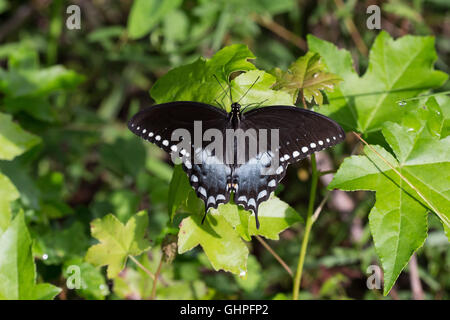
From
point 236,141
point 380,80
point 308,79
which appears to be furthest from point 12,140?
point 380,80

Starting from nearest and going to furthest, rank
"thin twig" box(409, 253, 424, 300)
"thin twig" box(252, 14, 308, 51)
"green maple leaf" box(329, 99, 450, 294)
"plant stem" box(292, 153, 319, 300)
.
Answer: "green maple leaf" box(329, 99, 450, 294), "plant stem" box(292, 153, 319, 300), "thin twig" box(409, 253, 424, 300), "thin twig" box(252, 14, 308, 51)

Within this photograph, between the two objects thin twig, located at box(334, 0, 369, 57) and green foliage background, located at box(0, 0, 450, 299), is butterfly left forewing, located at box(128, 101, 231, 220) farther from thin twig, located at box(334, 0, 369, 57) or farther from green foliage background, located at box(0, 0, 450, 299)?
thin twig, located at box(334, 0, 369, 57)

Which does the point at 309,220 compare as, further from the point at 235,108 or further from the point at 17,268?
the point at 17,268

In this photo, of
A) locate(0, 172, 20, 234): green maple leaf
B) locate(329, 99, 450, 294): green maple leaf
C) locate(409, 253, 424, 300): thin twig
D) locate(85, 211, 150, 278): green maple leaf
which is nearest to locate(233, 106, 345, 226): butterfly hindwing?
locate(329, 99, 450, 294): green maple leaf

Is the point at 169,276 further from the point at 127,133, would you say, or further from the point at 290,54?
the point at 290,54

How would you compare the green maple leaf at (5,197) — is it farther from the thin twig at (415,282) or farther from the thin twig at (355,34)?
the thin twig at (355,34)


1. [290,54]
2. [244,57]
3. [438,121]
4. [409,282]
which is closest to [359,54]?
[290,54]

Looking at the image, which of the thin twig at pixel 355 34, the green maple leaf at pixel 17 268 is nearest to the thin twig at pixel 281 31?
the thin twig at pixel 355 34

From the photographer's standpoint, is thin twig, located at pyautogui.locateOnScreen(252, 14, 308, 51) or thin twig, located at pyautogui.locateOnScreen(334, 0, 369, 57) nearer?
thin twig, located at pyautogui.locateOnScreen(334, 0, 369, 57)
